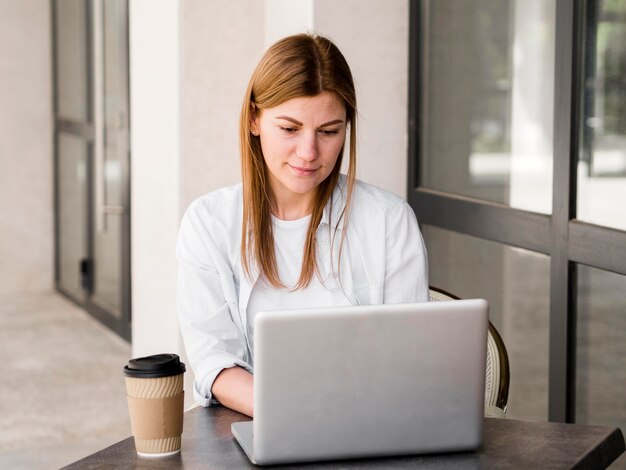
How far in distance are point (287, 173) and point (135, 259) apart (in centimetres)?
234

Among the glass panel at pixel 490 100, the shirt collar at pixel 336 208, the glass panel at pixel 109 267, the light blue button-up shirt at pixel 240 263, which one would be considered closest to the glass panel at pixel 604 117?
the glass panel at pixel 490 100

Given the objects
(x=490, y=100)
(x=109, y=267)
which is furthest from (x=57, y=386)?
(x=490, y=100)

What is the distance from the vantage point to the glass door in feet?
18.5

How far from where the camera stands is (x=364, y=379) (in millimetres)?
1498

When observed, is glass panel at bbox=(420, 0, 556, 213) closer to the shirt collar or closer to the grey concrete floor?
the shirt collar

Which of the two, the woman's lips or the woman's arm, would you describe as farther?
the woman's lips

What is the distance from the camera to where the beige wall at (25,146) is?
22.6 ft

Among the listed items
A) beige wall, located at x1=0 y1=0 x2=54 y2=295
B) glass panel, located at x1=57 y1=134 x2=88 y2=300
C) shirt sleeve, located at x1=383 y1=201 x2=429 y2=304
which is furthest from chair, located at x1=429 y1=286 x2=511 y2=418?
beige wall, located at x1=0 y1=0 x2=54 y2=295

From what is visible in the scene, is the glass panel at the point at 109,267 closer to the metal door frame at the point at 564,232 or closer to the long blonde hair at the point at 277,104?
the metal door frame at the point at 564,232

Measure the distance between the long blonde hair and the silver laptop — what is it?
63cm

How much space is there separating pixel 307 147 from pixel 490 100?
3.83ft

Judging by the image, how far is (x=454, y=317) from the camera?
4.98 ft

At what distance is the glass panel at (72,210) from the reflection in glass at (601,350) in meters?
4.27

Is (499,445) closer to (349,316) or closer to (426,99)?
(349,316)
